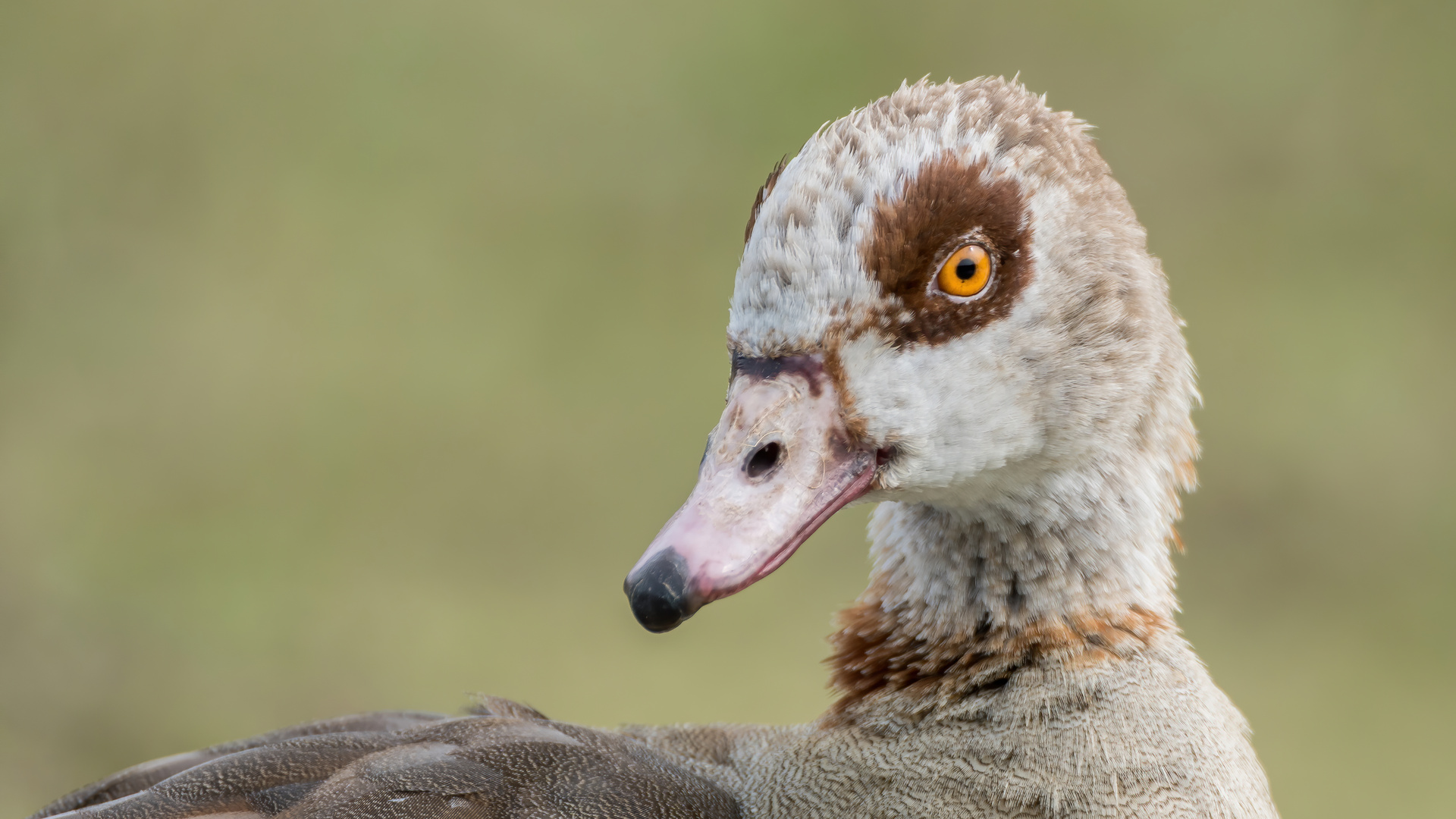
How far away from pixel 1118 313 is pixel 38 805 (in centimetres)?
175

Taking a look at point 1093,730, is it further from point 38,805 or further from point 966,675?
point 38,805

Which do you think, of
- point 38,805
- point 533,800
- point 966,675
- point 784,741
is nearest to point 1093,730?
point 966,675

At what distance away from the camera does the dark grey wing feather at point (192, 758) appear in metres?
0.86

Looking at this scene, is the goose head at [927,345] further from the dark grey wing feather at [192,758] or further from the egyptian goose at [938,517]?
the dark grey wing feather at [192,758]

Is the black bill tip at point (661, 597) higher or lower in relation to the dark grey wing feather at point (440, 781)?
higher

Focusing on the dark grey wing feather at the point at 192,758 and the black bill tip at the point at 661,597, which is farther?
the dark grey wing feather at the point at 192,758

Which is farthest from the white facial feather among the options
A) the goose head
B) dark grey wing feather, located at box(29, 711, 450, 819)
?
dark grey wing feather, located at box(29, 711, 450, 819)

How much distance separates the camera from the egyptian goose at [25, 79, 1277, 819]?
0.64m

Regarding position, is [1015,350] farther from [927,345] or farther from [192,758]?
[192,758]

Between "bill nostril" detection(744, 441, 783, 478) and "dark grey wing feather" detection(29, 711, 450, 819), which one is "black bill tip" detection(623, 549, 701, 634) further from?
"dark grey wing feather" detection(29, 711, 450, 819)

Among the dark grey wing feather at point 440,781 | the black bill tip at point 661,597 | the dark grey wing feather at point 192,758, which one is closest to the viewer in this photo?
the black bill tip at point 661,597

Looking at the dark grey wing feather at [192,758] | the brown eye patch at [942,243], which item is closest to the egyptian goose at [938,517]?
the brown eye patch at [942,243]

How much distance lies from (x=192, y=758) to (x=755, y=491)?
523mm

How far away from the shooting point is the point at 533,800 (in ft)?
2.27
